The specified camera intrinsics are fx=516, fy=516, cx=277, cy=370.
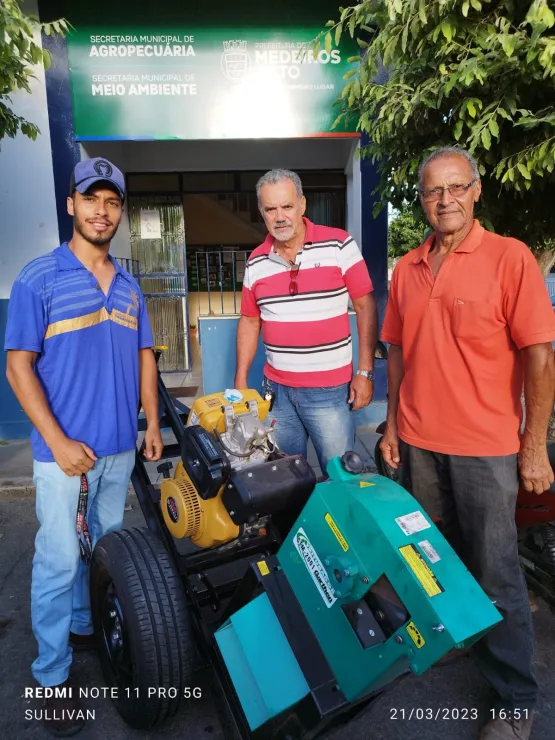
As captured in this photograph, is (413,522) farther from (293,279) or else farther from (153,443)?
(293,279)

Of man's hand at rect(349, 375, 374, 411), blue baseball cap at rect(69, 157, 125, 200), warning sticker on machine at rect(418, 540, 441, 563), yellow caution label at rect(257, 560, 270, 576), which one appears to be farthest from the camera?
man's hand at rect(349, 375, 374, 411)

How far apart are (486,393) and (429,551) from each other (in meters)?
0.73

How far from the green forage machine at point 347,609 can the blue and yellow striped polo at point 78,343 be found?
2.70 ft

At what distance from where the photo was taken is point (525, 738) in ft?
5.99

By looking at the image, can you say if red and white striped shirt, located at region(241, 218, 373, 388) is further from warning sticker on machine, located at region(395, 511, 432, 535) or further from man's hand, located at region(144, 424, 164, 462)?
warning sticker on machine, located at region(395, 511, 432, 535)

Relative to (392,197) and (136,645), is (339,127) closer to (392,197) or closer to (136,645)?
(392,197)

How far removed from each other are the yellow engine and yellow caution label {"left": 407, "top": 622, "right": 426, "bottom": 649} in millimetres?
739

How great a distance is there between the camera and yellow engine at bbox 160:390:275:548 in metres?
1.81

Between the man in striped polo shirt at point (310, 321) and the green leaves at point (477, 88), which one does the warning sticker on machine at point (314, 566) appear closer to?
the man in striped polo shirt at point (310, 321)

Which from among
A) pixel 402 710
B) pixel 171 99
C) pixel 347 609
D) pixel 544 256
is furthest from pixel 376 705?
pixel 171 99

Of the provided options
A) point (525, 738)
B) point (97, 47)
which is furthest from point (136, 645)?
point (97, 47)

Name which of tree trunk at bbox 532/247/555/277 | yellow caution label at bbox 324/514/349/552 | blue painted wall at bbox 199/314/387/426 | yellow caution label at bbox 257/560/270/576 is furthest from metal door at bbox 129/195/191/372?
yellow caution label at bbox 324/514/349/552

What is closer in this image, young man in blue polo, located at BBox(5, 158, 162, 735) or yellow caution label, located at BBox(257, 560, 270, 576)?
yellow caution label, located at BBox(257, 560, 270, 576)

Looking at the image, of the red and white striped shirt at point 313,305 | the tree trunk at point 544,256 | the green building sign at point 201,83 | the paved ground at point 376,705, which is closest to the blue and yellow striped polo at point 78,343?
the red and white striped shirt at point 313,305
